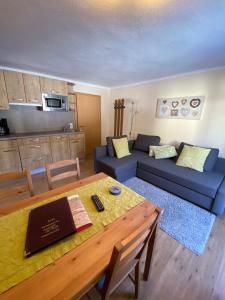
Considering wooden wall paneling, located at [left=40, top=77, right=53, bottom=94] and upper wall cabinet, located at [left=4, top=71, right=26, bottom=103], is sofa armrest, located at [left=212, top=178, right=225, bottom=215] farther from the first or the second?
upper wall cabinet, located at [left=4, top=71, right=26, bottom=103]

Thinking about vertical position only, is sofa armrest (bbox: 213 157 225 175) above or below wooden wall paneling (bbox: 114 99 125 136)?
below

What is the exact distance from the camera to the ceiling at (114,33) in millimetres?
1180

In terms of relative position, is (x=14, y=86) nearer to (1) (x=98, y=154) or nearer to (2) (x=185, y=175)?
(1) (x=98, y=154)

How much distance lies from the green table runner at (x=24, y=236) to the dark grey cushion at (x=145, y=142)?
2391mm

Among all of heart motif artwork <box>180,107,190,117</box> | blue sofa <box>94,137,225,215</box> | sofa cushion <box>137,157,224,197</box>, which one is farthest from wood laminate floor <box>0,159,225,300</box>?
heart motif artwork <box>180,107,190,117</box>

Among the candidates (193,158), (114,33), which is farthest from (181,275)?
(114,33)

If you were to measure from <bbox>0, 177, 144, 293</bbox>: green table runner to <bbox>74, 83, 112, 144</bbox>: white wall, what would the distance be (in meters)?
3.67

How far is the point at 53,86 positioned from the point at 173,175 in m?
3.26

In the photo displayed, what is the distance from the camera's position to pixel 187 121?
3.02 metres

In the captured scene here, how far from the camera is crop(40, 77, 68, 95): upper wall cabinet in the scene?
3.12 metres

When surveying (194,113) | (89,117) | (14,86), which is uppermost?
(14,86)

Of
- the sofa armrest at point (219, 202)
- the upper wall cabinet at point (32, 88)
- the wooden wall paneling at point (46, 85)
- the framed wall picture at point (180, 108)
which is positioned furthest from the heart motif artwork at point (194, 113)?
the upper wall cabinet at point (32, 88)

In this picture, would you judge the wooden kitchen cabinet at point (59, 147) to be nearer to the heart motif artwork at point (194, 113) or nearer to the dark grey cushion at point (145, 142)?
the dark grey cushion at point (145, 142)

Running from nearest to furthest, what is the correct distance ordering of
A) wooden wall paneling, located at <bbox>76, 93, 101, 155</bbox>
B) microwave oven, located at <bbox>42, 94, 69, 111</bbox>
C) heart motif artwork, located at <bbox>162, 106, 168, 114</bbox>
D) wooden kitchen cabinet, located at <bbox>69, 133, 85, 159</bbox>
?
microwave oven, located at <bbox>42, 94, 69, 111</bbox> → heart motif artwork, located at <bbox>162, 106, 168, 114</bbox> → wooden kitchen cabinet, located at <bbox>69, 133, 85, 159</bbox> → wooden wall paneling, located at <bbox>76, 93, 101, 155</bbox>
